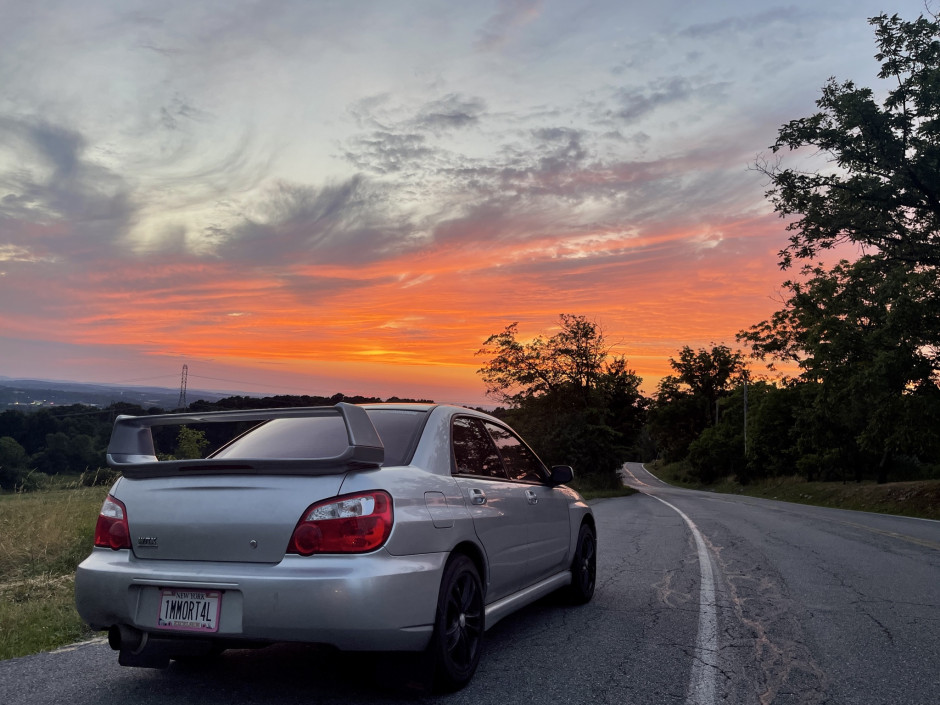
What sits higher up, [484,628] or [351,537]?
[351,537]

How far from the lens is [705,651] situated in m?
5.04

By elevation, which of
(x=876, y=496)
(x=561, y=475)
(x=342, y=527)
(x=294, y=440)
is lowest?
(x=876, y=496)

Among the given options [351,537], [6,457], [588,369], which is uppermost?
[588,369]

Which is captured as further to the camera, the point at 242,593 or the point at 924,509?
the point at 924,509

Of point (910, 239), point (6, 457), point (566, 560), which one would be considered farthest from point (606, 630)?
point (6, 457)

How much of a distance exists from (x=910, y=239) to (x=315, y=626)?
2548 cm

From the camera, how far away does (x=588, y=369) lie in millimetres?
48969

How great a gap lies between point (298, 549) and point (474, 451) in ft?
5.51

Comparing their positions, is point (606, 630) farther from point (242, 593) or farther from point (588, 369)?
point (588, 369)

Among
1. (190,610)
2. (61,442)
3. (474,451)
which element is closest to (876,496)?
(474,451)

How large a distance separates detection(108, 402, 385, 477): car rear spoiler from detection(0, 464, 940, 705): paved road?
1.21m

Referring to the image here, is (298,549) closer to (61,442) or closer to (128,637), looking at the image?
(128,637)

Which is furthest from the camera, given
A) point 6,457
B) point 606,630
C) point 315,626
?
point 6,457

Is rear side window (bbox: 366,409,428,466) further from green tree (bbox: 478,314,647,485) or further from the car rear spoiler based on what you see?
green tree (bbox: 478,314,647,485)
